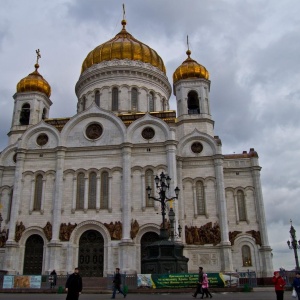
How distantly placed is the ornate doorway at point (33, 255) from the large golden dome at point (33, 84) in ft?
46.9

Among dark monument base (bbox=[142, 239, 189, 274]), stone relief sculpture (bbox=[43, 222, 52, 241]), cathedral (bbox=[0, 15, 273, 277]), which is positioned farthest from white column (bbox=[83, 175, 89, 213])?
dark monument base (bbox=[142, 239, 189, 274])

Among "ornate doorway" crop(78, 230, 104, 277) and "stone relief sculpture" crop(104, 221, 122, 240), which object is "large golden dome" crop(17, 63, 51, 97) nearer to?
"ornate doorway" crop(78, 230, 104, 277)

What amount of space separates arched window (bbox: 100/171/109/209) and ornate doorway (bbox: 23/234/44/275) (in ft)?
17.6

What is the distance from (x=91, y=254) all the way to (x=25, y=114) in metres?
15.4

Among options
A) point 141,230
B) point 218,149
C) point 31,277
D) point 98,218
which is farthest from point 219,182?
point 31,277

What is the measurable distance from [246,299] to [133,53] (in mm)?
29390

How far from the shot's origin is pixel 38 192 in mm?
30469

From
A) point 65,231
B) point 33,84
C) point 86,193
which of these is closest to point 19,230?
point 65,231

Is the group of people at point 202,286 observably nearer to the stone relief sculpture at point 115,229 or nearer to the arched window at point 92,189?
the stone relief sculpture at point 115,229

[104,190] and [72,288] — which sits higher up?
[104,190]

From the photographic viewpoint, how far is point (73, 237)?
28453mm

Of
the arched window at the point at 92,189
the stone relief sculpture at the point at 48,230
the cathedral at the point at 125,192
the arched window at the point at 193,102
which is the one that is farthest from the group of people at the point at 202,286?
the arched window at the point at 193,102

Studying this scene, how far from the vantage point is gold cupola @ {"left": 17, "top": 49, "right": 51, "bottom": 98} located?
36.4 m

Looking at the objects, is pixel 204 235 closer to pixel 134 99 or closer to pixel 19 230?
pixel 19 230
